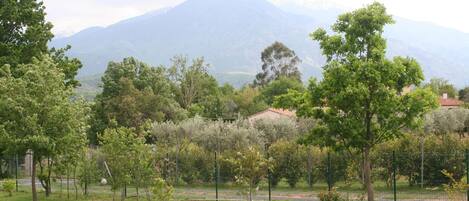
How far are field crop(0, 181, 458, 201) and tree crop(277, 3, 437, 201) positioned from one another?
257 inches

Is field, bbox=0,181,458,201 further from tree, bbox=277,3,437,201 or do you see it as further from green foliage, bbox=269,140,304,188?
tree, bbox=277,3,437,201

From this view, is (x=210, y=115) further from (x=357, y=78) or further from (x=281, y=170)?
(x=357, y=78)

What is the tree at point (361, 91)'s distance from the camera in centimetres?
1867

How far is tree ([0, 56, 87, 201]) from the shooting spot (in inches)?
861

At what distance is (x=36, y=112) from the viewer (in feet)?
73.4

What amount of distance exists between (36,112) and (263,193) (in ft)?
39.2

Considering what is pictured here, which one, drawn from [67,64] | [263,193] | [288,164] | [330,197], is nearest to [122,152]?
[330,197]

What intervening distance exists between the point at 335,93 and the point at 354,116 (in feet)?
3.31

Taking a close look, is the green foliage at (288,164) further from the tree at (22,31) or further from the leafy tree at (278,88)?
the leafy tree at (278,88)

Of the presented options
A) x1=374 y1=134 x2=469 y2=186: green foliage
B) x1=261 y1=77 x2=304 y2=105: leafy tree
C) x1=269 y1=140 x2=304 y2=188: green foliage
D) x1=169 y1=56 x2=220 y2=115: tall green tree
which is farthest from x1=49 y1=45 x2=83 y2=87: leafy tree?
x1=261 y1=77 x2=304 y2=105: leafy tree

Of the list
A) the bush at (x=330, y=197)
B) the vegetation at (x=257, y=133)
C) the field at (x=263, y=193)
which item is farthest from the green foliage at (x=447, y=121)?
the bush at (x=330, y=197)

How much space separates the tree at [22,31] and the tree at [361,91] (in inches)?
903

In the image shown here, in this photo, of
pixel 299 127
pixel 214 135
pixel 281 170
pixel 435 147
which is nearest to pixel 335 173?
pixel 281 170

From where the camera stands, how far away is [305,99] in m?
20.0
